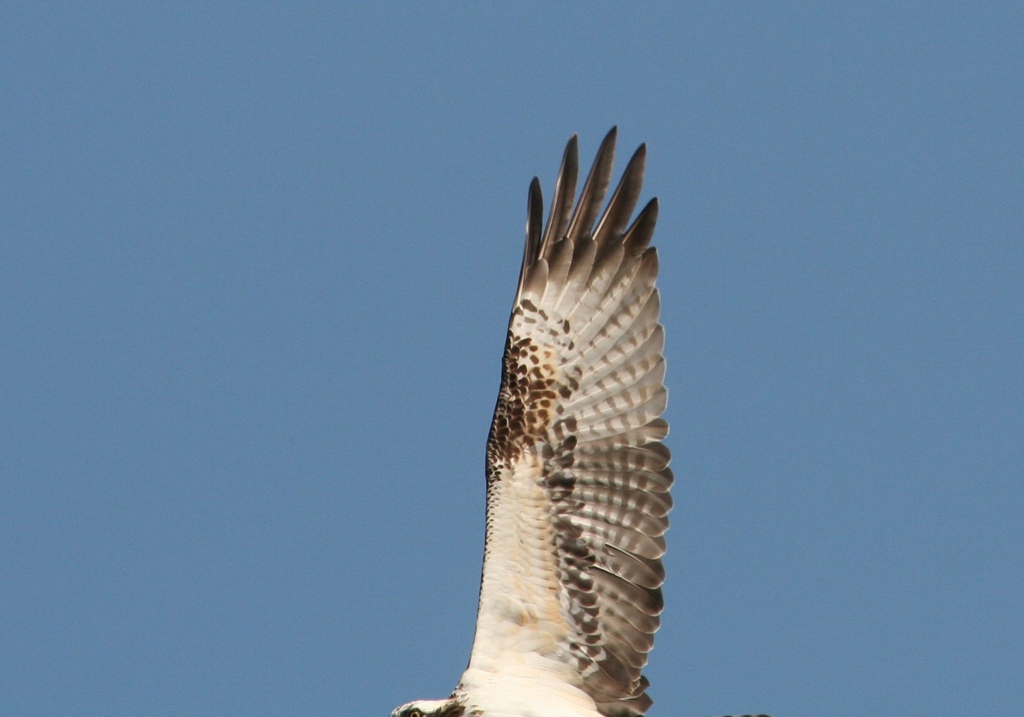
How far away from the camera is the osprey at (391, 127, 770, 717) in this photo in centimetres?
891

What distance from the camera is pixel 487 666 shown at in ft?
29.1

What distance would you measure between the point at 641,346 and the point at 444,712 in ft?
9.49

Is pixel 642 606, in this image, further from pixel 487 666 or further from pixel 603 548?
pixel 487 666

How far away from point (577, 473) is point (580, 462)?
0.09 metres

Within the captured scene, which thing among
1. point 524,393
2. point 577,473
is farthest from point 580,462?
point 524,393

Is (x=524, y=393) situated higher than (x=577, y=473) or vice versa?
(x=524, y=393)

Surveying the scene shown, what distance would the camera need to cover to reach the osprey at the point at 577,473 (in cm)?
891

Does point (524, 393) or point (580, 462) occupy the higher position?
point (524, 393)

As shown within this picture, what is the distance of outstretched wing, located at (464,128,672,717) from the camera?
8930 mm

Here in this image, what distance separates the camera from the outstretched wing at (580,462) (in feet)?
29.3

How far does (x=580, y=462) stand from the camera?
9211 millimetres

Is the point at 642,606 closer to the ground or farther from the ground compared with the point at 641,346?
closer to the ground

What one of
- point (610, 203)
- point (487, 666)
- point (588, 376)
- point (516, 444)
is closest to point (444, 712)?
point (487, 666)

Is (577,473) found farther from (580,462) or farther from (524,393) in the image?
(524,393)
